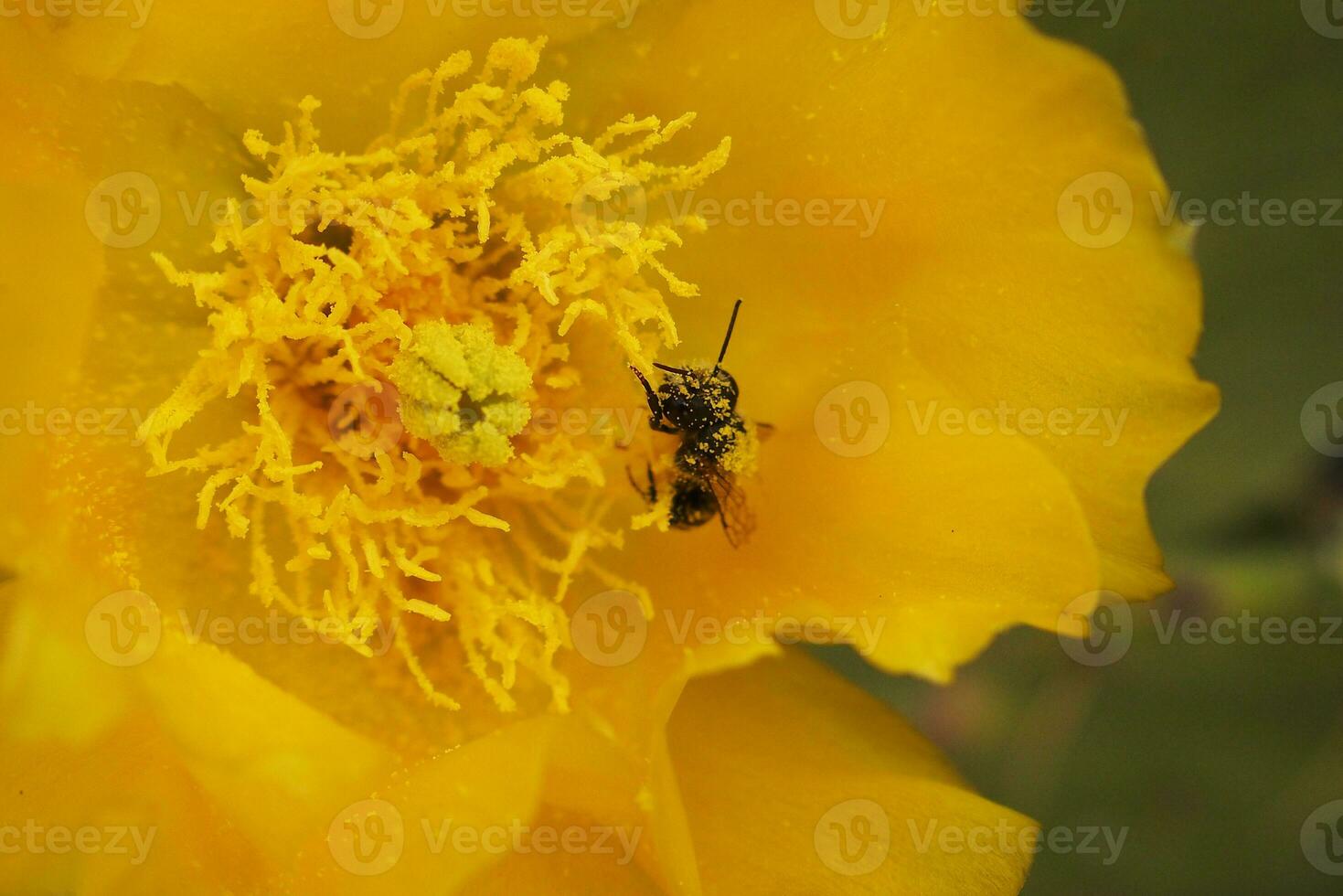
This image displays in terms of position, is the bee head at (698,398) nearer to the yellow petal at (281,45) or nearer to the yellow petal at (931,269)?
the yellow petal at (931,269)

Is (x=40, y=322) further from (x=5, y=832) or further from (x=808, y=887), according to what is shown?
(x=808, y=887)

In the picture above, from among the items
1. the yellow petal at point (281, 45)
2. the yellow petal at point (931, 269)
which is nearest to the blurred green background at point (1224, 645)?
the yellow petal at point (931, 269)

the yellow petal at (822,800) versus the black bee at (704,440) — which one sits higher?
the black bee at (704,440)

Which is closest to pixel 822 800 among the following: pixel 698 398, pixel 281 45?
pixel 698 398

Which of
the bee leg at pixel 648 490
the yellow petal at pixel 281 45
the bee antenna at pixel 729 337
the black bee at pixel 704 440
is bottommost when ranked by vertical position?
the bee leg at pixel 648 490

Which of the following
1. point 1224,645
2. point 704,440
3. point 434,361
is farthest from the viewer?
point 1224,645

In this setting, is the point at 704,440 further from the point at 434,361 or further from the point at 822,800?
the point at 822,800
